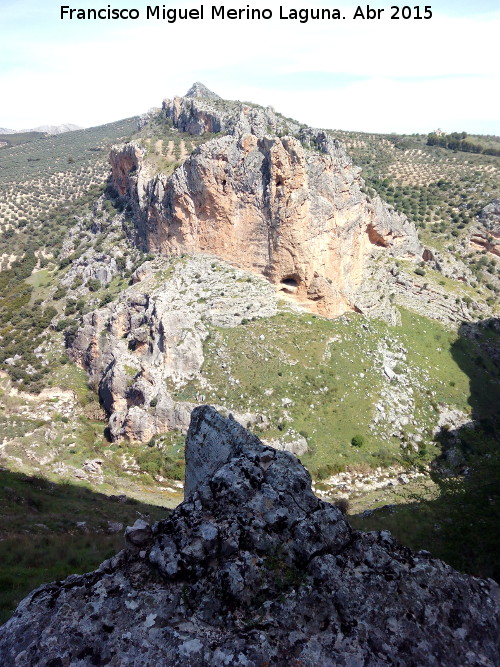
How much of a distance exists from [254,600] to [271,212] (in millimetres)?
34037

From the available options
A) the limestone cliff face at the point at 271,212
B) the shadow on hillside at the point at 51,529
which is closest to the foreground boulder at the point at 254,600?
the shadow on hillside at the point at 51,529

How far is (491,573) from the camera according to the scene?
1406cm

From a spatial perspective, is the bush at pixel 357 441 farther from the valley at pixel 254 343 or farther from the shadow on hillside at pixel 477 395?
the shadow on hillside at pixel 477 395

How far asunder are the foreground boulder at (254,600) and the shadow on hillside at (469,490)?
830 cm

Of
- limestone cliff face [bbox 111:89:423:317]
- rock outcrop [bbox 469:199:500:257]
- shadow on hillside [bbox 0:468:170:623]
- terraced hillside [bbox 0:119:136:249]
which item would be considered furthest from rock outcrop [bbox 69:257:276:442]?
terraced hillside [bbox 0:119:136:249]

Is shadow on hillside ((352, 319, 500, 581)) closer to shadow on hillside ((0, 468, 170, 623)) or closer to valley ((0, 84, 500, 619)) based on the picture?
valley ((0, 84, 500, 619))

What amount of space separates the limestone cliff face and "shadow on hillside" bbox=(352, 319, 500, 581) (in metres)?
13.9

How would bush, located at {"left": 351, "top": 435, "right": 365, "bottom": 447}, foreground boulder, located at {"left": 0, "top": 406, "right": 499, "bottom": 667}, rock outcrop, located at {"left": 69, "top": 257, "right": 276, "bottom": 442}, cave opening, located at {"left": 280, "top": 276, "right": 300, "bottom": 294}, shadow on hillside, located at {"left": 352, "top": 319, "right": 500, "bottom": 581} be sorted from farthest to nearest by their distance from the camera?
cave opening, located at {"left": 280, "top": 276, "right": 300, "bottom": 294}
rock outcrop, located at {"left": 69, "top": 257, "right": 276, "bottom": 442}
bush, located at {"left": 351, "top": 435, "right": 365, "bottom": 447}
shadow on hillside, located at {"left": 352, "top": 319, "right": 500, "bottom": 581}
foreground boulder, located at {"left": 0, "top": 406, "right": 499, "bottom": 667}

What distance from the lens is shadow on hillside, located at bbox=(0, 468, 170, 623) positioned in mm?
12125

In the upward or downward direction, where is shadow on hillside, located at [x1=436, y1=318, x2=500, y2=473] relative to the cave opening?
downward

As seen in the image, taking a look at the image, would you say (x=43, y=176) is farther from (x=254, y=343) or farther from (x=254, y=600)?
(x=254, y=600)

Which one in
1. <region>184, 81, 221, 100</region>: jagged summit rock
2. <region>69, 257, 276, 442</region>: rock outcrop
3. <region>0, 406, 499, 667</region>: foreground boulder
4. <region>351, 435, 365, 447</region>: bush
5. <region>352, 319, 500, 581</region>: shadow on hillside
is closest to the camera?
<region>0, 406, 499, 667</region>: foreground boulder

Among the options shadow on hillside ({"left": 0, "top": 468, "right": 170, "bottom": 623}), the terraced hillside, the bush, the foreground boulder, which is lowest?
the bush

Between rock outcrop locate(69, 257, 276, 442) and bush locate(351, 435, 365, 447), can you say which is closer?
bush locate(351, 435, 365, 447)
